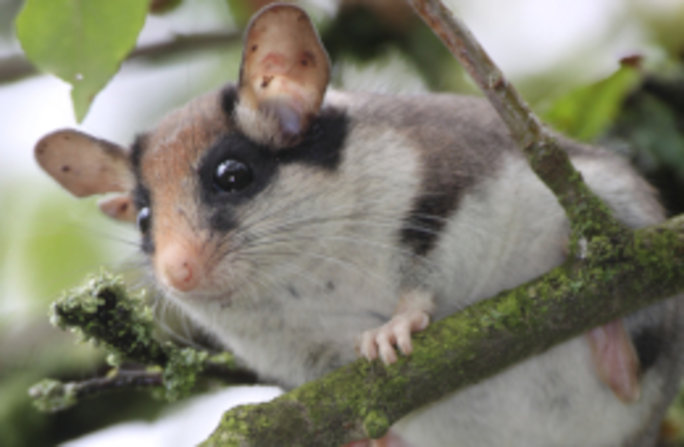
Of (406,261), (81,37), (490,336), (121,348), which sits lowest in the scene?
(490,336)

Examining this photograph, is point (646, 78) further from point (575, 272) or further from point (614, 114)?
point (575, 272)

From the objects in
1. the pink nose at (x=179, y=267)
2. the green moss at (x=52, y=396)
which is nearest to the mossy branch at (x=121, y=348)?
the green moss at (x=52, y=396)

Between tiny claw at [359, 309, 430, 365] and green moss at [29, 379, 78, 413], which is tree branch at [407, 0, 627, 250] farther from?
green moss at [29, 379, 78, 413]

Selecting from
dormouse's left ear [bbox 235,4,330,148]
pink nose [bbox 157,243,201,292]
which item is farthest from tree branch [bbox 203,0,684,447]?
dormouse's left ear [bbox 235,4,330,148]

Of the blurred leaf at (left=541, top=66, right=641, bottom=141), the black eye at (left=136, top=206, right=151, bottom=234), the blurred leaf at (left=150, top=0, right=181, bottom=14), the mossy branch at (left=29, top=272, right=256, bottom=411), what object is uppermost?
the blurred leaf at (left=150, top=0, right=181, bottom=14)

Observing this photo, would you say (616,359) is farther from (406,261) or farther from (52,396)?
(52,396)

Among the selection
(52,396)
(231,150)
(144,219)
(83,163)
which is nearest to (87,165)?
(83,163)

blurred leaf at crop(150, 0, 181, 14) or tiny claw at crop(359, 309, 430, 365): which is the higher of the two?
blurred leaf at crop(150, 0, 181, 14)

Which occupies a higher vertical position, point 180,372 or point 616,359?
point 180,372

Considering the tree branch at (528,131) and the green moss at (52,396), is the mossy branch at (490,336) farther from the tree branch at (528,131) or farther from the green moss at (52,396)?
the green moss at (52,396)
